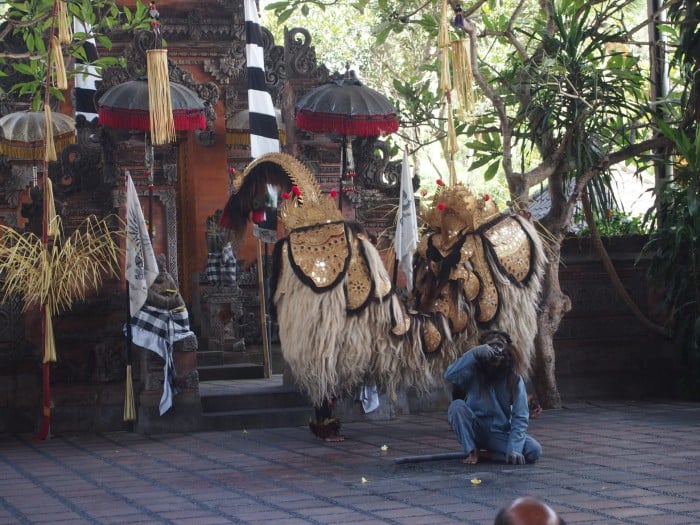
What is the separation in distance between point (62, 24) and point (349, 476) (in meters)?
3.88

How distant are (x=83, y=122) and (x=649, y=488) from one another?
636cm

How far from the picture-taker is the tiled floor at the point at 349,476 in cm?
562

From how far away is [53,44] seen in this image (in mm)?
7824

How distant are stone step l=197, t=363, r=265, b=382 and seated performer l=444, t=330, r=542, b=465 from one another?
458 cm

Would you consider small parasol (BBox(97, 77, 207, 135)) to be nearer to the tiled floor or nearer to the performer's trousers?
the tiled floor

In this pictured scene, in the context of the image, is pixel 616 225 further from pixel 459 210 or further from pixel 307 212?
pixel 307 212

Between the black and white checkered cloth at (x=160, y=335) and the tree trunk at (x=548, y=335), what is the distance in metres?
3.40

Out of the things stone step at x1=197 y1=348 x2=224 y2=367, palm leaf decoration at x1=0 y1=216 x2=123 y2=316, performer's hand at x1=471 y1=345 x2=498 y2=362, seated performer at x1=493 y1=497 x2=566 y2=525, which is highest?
palm leaf decoration at x1=0 y1=216 x2=123 y2=316

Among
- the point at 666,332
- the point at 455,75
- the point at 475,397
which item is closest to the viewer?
the point at 475,397

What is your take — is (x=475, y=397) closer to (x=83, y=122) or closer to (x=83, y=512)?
(x=83, y=512)

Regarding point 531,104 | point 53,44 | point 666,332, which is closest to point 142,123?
point 53,44

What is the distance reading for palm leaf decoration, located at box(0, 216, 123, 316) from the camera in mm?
8852

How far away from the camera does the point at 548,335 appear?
33.0ft

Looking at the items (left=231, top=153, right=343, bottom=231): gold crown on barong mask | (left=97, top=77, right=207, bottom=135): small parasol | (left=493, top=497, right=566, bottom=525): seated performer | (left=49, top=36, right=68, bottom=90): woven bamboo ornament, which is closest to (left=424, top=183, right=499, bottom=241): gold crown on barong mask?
(left=231, top=153, right=343, bottom=231): gold crown on barong mask
